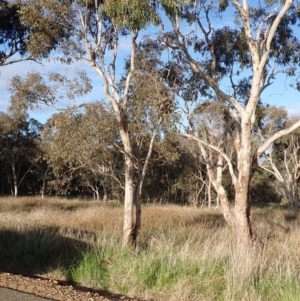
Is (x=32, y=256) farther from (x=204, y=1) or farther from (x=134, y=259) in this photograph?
(x=204, y=1)

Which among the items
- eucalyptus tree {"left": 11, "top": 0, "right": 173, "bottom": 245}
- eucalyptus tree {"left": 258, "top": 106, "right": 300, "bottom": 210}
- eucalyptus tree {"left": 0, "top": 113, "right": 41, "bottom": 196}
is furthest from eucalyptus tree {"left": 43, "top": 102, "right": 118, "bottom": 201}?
eucalyptus tree {"left": 0, "top": 113, "right": 41, "bottom": 196}

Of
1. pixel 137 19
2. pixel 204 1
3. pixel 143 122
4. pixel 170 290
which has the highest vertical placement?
pixel 204 1

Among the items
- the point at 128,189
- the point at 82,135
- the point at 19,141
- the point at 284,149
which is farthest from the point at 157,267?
the point at 19,141

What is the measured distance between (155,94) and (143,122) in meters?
1.07

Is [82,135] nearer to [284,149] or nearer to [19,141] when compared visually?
[284,149]

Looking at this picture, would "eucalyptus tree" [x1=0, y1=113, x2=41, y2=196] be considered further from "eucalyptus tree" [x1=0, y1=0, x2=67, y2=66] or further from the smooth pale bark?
the smooth pale bark

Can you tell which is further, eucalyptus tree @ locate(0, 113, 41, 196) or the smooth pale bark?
eucalyptus tree @ locate(0, 113, 41, 196)

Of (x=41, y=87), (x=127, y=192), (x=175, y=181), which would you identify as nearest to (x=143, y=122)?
(x=127, y=192)

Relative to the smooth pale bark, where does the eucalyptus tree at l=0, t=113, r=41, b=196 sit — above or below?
above

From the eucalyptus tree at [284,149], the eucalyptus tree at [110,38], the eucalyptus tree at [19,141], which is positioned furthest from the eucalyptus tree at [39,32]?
the eucalyptus tree at [19,141]

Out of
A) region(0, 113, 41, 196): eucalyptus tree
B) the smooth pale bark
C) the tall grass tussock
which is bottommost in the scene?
the tall grass tussock

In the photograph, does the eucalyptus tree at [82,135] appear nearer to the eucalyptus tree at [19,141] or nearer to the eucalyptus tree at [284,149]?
the eucalyptus tree at [284,149]

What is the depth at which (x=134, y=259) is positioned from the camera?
27.0 feet

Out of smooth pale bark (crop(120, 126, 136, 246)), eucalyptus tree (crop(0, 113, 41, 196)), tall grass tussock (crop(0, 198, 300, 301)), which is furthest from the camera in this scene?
eucalyptus tree (crop(0, 113, 41, 196))
